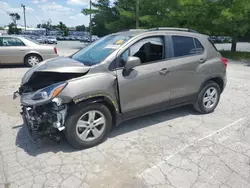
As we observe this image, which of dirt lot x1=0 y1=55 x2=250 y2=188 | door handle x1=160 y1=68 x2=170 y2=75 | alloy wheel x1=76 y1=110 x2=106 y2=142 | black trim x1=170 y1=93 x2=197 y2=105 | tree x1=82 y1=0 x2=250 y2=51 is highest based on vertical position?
tree x1=82 y1=0 x2=250 y2=51

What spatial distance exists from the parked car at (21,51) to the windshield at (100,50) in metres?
6.47

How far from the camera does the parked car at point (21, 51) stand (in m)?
9.44

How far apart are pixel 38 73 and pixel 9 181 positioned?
1499 millimetres

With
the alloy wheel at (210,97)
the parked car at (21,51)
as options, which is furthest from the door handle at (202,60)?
the parked car at (21,51)

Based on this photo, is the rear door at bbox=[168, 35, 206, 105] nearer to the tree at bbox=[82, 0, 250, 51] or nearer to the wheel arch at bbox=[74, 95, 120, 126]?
the wheel arch at bbox=[74, 95, 120, 126]

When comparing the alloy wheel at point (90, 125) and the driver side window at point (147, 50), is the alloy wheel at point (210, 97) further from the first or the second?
the alloy wheel at point (90, 125)

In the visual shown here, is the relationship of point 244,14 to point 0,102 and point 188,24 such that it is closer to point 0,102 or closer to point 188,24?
point 188,24

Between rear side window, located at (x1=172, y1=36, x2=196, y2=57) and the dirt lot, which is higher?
rear side window, located at (x1=172, y1=36, x2=196, y2=57)

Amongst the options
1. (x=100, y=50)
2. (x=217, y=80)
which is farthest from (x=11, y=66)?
(x=217, y=80)

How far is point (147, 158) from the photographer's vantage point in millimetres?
2992

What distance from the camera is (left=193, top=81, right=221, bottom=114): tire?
4.39 metres

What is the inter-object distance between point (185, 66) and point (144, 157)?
187 centimetres

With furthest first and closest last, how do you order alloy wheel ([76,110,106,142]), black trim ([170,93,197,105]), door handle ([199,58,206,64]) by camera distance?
1. door handle ([199,58,206,64])
2. black trim ([170,93,197,105])
3. alloy wheel ([76,110,106,142])

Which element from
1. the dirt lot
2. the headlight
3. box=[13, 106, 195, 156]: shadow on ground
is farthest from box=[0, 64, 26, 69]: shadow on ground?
the headlight
